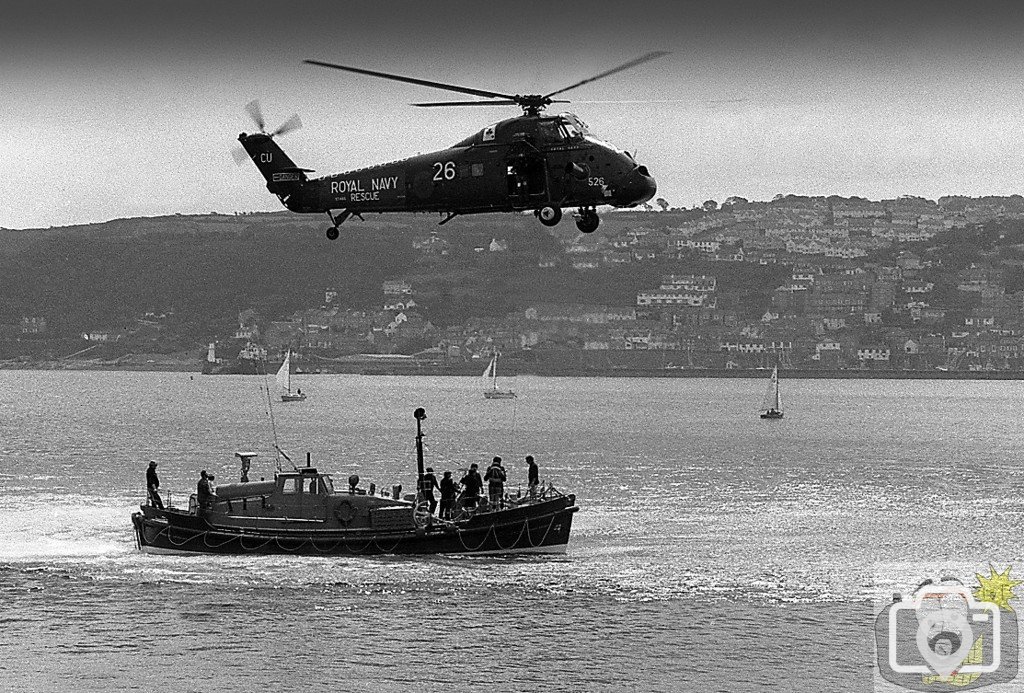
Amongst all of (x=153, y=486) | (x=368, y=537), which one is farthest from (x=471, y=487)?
(x=153, y=486)

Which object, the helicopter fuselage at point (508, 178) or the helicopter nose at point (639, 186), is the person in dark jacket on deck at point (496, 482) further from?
the helicopter nose at point (639, 186)

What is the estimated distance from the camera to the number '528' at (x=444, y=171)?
2692 centimetres

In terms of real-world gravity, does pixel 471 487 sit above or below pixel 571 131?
below

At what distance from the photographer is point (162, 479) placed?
246 feet

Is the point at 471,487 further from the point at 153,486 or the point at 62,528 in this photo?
the point at 62,528

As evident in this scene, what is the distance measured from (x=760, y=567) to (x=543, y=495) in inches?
307

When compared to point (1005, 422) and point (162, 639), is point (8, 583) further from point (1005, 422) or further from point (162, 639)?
point (1005, 422)

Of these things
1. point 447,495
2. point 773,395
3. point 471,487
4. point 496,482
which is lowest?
point 447,495

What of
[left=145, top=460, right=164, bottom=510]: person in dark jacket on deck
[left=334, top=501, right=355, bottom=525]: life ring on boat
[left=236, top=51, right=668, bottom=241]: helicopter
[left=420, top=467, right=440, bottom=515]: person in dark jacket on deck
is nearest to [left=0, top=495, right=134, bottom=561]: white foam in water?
[left=145, top=460, right=164, bottom=510]: person in dark jacket on deck

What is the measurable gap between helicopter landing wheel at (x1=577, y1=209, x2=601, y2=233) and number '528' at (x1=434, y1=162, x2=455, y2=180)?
7.88ft

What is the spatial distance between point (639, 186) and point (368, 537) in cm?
1941

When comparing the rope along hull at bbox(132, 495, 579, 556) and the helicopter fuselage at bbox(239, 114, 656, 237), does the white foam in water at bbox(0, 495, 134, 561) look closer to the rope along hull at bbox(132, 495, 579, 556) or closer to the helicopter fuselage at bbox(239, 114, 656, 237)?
the rope along hull at bbox(132, 495, 579, 556)

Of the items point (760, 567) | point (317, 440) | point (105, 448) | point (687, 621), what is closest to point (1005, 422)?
point (317, 440)

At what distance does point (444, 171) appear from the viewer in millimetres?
26984
